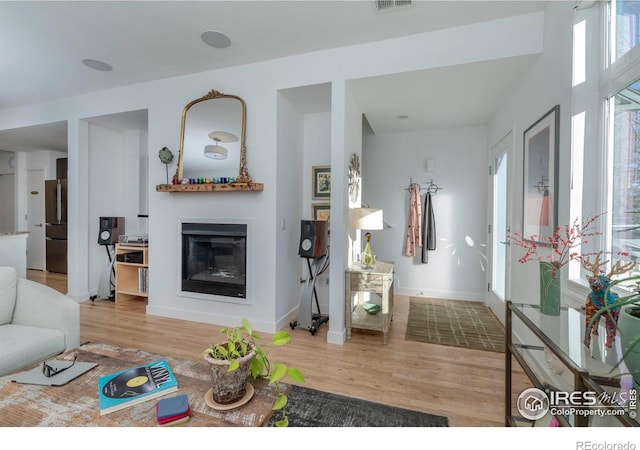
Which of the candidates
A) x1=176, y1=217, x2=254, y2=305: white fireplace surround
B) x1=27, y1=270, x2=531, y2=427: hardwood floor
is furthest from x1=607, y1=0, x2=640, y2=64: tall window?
x1=176, y1=217, x2=254, y2=305: white fireplace surround

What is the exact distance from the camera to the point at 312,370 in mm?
2238

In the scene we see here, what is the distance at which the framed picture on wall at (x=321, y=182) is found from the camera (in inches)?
138

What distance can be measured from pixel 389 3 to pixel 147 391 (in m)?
2.69

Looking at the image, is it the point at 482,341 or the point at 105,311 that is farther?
the point at 105,311

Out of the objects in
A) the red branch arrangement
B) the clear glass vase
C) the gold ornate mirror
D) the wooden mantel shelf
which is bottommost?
the clear glass vase

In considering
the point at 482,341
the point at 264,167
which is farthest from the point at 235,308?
the point at 482,341

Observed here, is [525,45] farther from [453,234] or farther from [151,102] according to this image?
[151,102]

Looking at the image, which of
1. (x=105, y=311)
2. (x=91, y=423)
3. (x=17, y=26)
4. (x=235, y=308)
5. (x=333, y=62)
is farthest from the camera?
(x=105, y=311)

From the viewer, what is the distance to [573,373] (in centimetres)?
87

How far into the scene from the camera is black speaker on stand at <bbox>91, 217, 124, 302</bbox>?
155 inches

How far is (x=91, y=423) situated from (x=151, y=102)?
3473 millimetres

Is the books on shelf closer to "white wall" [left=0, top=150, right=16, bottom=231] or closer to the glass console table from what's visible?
the glass console table

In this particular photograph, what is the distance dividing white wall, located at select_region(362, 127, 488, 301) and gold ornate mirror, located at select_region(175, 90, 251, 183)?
2.26 meters

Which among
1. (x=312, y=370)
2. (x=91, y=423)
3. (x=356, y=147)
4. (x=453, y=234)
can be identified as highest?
(x=356, y=147)
